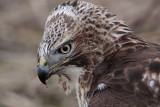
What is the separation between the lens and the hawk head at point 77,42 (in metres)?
4.91

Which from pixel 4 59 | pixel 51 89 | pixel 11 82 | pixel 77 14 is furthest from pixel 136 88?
pixel 4 59

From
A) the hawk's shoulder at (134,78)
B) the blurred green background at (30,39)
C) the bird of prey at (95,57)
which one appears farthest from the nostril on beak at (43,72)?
the blurred green background at (30,39)

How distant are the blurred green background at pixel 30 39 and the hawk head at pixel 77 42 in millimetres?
2199

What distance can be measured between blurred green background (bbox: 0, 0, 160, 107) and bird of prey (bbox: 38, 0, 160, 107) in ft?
7.30

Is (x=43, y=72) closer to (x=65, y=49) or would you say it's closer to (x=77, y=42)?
(x=65, y=49)

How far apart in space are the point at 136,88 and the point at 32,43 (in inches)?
212

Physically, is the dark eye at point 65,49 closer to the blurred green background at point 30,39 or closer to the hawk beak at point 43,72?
the hawk beak at point 43,72

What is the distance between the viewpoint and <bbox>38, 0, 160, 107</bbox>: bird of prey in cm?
461

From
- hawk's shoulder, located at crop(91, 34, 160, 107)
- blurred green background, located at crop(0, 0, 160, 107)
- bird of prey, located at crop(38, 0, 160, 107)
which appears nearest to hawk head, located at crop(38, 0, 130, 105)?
bird of prey, located at crop(38, 0, 160, 107)

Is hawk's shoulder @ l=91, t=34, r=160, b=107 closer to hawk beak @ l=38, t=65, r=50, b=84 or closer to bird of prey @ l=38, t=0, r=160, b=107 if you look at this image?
bird of prey @ l=38, t=0, r=160, b=107

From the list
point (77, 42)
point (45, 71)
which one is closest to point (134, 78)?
point (77, 42)

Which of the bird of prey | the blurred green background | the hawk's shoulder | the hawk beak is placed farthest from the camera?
the blurred green background

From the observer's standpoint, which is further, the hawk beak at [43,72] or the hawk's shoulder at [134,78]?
the hawk beak at [43,72]

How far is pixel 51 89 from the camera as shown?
26.1ft
